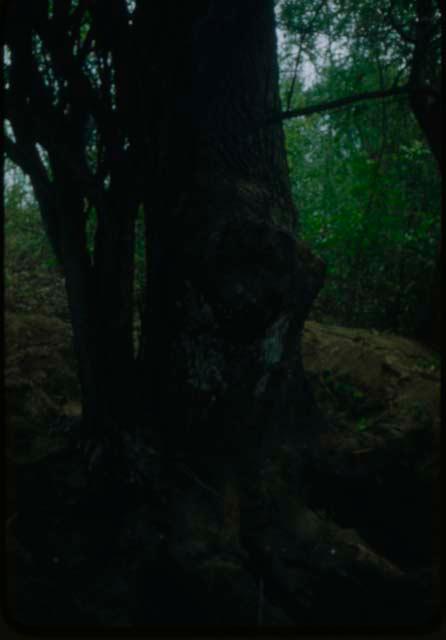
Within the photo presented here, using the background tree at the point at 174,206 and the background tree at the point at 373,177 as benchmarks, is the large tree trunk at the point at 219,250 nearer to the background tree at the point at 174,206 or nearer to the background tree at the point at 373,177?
the background tree at the point at 174,206

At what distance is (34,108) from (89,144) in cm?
140

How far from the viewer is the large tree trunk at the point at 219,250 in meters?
2.38

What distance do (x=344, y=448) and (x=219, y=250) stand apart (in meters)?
1.35

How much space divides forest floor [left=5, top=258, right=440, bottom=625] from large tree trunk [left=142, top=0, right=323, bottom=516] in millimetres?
571

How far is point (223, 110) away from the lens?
8.04 feet

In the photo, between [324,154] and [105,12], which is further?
[324,154]

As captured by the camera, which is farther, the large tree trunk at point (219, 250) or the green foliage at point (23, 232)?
the green foliage at point (23, 232)

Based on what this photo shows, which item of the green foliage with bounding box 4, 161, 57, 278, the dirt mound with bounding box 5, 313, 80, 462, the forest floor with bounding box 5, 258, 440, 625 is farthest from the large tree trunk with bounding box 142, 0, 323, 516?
the green foliage with bounding box 4, 161, 57, 278

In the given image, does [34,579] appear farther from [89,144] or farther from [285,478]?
[89,144]

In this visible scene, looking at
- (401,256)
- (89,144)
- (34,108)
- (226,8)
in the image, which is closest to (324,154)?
(401,256)

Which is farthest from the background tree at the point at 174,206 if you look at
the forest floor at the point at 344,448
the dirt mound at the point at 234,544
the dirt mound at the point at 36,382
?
the dirt mound at the point at 36,382

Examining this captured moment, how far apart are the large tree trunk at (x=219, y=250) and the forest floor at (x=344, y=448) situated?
0.57m

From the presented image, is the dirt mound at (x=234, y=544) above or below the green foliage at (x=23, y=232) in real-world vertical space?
below

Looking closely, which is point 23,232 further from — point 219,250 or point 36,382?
point 219,250
